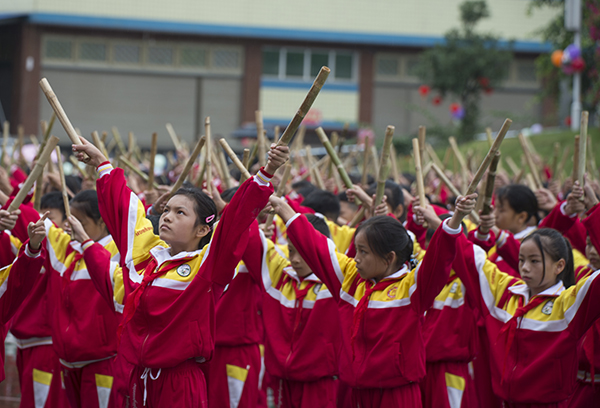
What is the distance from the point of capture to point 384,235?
338 centimetres

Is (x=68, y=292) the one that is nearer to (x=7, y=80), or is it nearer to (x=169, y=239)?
(x=169, y=239)

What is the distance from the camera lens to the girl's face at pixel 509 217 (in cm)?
479

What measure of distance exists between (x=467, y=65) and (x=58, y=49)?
14196 mm

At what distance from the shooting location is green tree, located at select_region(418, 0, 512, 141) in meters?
19.7

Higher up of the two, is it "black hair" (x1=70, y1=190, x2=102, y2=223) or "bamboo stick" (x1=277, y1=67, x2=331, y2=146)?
"bamboo stick" (x1=277, y1=67, x2=331, y2=146)

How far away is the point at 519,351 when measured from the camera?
11.6 feet

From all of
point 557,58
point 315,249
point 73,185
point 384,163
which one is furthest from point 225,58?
point 315,249

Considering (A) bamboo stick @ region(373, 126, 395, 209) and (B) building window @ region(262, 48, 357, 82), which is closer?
(A) bamboo stick @ region(373, 126, 395, 209)

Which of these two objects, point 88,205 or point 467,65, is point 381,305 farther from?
point 467,65

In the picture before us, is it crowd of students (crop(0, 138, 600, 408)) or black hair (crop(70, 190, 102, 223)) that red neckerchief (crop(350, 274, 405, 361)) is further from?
black hair (crop(70, 190, 102, 223))

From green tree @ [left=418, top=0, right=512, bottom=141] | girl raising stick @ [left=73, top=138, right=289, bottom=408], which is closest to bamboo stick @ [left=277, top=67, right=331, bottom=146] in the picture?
girl raising stick @ [left=73, top=138, right=289, bottom=408]

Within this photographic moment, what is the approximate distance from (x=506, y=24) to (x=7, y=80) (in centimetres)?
1854

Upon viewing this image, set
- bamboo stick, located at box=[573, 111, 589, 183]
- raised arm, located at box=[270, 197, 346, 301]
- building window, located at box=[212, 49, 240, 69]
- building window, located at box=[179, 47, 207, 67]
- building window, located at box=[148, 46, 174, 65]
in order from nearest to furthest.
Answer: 1. raised arm, located at box=[270, 197, 346, 301]
2. bamboo stick, located at box=[573, 111, 589, 183]
3. building window, located at box=[148, 46, 174, 65]
4. building window, located at box=[179, 47, 207, 67]
5. building window, located at box=[212, 49, 240, 69]

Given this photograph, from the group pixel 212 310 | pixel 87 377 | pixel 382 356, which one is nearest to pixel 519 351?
pixel 382 356
